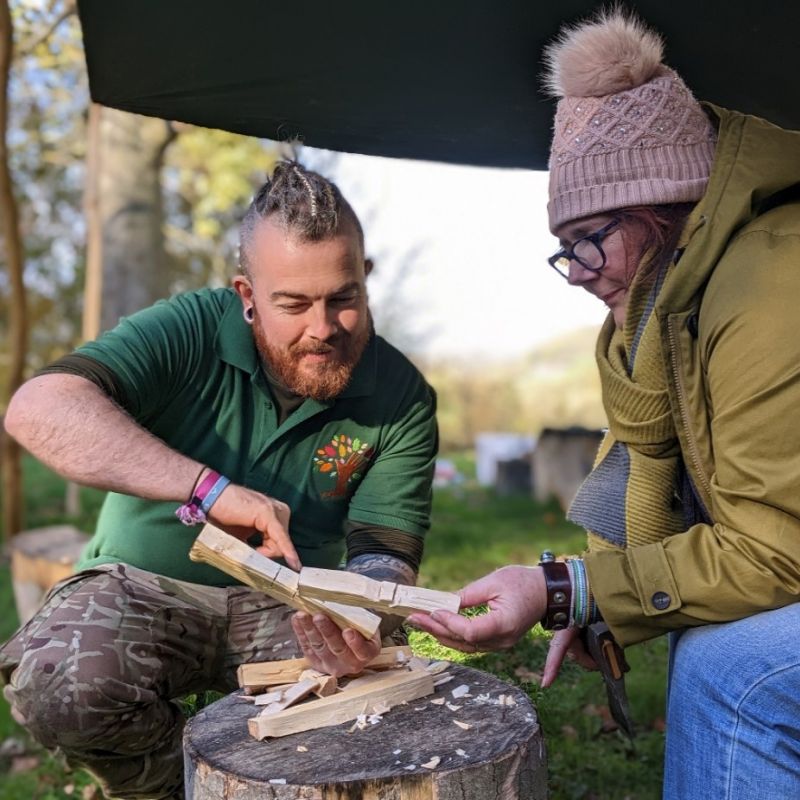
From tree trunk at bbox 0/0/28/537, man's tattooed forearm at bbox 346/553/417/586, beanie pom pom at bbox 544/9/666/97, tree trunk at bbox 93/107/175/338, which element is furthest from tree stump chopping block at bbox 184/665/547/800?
tree trunk at bbox 93/107/175/338

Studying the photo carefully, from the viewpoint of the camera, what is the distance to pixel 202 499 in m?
2.74

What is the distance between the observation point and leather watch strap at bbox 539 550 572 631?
2.48 m

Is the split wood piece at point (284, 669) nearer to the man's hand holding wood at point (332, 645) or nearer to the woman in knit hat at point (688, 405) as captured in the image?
the man's hand holding wood at point (332, 645)

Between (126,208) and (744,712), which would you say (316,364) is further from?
(126,208)

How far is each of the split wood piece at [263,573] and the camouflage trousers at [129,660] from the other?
2.31 feet

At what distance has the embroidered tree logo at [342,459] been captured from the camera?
340cm

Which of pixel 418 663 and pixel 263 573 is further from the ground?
pixel 263 573

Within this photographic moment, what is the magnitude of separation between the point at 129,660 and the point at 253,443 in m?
0.82

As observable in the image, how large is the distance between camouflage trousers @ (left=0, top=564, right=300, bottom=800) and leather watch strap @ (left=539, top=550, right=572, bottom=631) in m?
1.19

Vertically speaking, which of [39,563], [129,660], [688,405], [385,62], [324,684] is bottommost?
[39,563]

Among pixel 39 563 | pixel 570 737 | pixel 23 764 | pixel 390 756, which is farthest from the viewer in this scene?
pixel 39 563

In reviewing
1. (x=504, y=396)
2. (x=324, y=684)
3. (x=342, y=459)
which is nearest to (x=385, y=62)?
(x=342, y=459)

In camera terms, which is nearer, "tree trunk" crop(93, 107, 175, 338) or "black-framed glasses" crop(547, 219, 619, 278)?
"black-framed glasses" crop(547, 219, 619, 278)

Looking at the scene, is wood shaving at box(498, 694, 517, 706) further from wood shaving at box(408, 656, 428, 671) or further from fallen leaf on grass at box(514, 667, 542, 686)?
fallen leaf on grass at box(514, 667, 542, 686)
